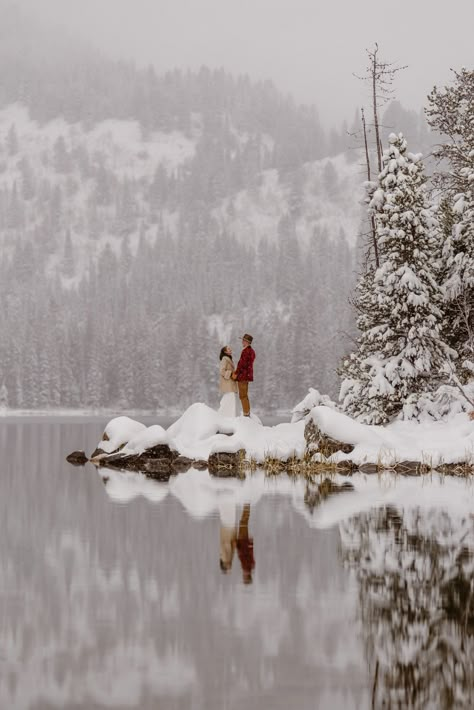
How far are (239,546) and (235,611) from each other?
12.6 ft

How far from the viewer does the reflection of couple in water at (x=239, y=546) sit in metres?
10.8

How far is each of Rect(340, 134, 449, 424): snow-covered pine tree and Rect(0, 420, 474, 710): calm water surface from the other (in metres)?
13.9

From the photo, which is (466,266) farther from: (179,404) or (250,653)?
(179,404)

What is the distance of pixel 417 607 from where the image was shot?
28.4 feet

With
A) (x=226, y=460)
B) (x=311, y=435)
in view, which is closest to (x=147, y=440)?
(x=226, y=460)

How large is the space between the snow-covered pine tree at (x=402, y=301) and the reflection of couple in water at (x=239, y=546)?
1529cm

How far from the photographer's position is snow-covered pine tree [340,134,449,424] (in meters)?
29.6

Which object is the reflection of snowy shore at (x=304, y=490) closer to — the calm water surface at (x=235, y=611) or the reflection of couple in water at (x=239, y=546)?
the calm water surface at (x=235, y=611)

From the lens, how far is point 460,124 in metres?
33.7

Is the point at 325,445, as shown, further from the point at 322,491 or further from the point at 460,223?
the point at 460,223

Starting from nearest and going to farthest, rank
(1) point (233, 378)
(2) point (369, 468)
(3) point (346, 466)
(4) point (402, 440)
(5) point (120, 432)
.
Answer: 1. (2) point (369, 468)
2. (3) point (346, 466)
3. (4) point (402, 440)
4. (1) point (233, 378)
5. (5) point (120, 432)

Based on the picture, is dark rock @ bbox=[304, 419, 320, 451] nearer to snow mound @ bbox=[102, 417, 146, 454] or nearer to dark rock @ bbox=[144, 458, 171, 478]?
dark rock @ bbox=[144, 458, 171, 478]

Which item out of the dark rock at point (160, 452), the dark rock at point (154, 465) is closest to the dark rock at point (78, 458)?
the dark rock at point (154, 465)

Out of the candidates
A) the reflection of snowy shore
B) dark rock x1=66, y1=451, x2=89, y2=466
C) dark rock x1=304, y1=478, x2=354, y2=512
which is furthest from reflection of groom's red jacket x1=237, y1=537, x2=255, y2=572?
dark rock x1=66, y1=451, x2=89, y2=466
